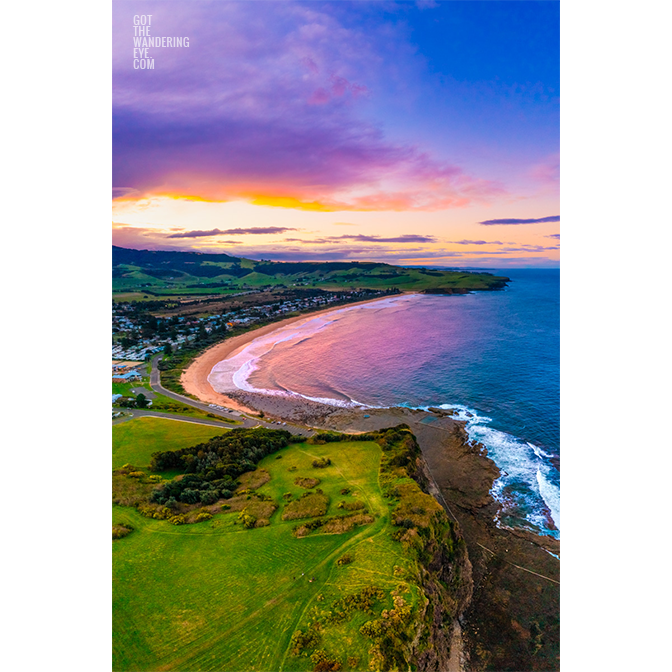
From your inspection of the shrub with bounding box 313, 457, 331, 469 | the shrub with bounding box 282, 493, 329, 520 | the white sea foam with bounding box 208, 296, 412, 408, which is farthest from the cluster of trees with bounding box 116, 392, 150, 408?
the shrub with bounding box 282, 493, 329, 520

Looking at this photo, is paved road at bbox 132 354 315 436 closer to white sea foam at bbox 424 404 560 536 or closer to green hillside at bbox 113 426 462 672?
green hillside at bbox 113 426 462 672

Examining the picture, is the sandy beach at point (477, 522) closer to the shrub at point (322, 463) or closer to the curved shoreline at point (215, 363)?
the curved shoreline at point (215, 363)

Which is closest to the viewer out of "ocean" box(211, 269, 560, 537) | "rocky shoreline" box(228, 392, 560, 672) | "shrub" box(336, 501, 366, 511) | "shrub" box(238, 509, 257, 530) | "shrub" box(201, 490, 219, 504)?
"rocky shoreline" box(228, 392, 560, 672)

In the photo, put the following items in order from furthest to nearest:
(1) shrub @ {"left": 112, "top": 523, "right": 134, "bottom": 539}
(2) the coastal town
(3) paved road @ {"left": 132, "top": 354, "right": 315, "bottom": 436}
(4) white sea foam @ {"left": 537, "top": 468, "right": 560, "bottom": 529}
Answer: (2) the coastal town < (3) paved road @ {"left": 132, "top": 354, "right": 315, "bottom": 436} < (4) white sea foam @ {"left": 537, "top": 468, "right": 560, "bottom": 529} < (1) shrub @ {"left": 112, "top": 523, "right": 134, "bottom": 539}
